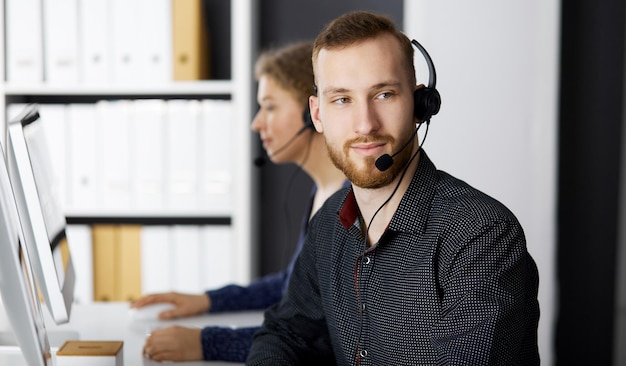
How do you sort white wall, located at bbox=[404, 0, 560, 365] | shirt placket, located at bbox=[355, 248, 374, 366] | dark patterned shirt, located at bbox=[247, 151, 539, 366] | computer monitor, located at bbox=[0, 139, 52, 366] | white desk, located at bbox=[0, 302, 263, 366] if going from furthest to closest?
white wall, located at bbox=[404, 0, 560, 365]
white desk, located at bbox=[0, 302, 263, 366]
shirt placket, located at bbox=[355, 248, 374, 366]
dark patterned shirt, located at bbox=[247, 151, 539, 366]
computer monitor, located at bbox=[0, 139, 52, 366]

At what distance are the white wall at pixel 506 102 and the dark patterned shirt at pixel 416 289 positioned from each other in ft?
3.54

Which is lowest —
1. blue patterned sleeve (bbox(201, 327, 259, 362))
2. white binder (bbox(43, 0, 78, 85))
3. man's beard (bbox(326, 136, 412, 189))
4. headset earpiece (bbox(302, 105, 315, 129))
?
blue patterned sleeve (bbox(201, 327, 259, 362))

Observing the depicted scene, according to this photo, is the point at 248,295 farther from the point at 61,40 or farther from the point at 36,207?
the point at 61,40

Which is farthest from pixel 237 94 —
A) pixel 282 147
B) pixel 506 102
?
pixel 506 102

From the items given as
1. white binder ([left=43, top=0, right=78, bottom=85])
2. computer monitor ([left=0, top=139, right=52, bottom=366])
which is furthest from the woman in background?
computer monitor ([left=0, top=139, right=52, bottom=366])

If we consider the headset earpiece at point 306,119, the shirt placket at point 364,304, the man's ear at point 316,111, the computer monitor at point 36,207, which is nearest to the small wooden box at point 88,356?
the computer monitor at point 36,207

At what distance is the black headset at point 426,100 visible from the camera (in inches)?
52.4

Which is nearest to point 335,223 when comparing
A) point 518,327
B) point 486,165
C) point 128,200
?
point 518,327

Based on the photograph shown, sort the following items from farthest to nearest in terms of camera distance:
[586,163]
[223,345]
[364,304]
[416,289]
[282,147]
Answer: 1. [586,163]
2. [282,147]
3. [223,345]
4. [364,304]
5. [416,289]

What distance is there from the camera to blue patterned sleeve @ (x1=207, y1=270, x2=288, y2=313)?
1.93 metres

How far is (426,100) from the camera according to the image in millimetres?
1340

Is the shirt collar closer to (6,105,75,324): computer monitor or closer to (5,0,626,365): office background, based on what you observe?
(6,105,75,324): computer monitor

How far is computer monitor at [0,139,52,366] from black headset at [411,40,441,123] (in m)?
0.66

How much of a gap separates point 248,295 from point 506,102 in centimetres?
106
